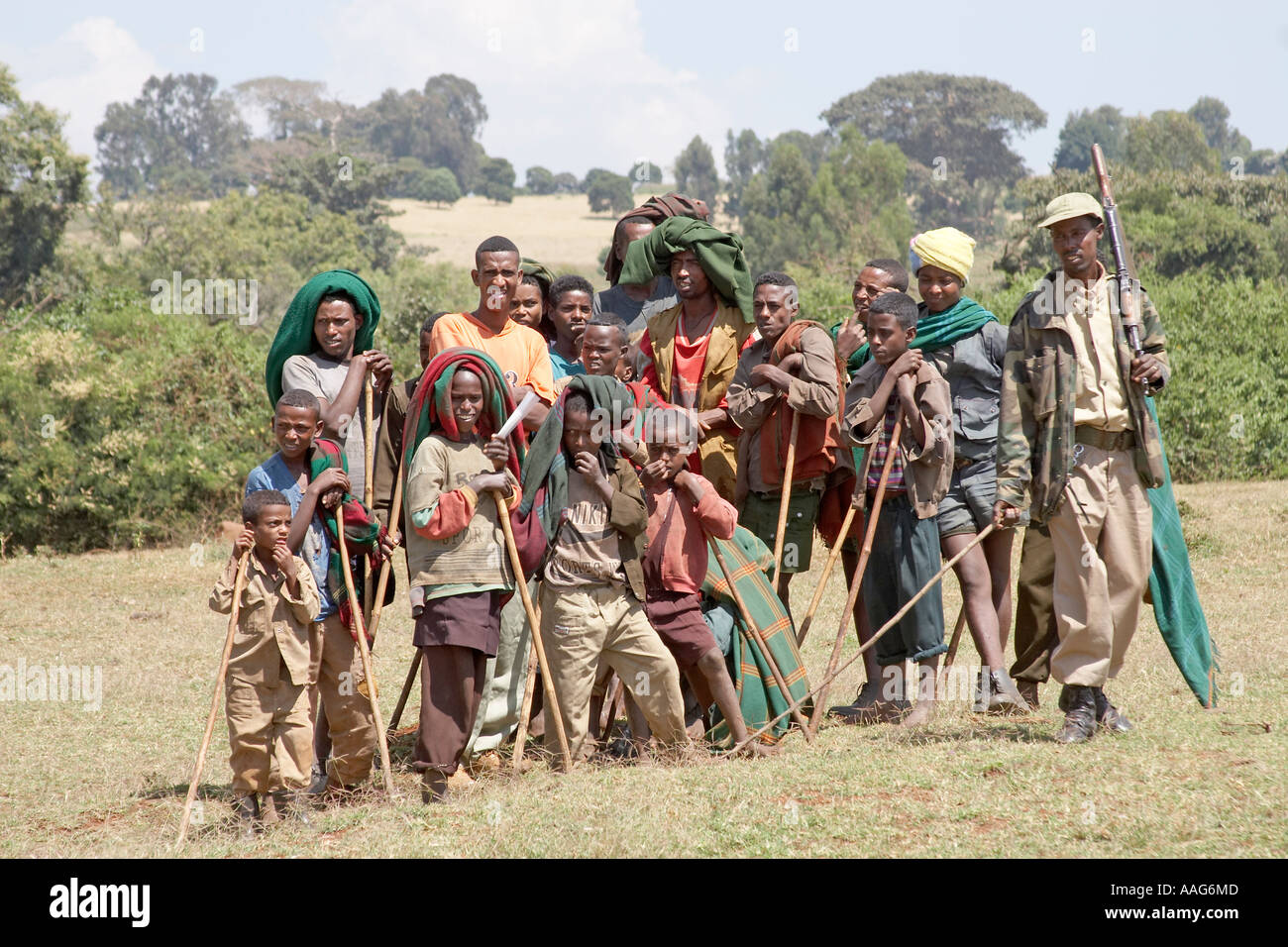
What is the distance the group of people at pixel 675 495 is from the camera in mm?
5305

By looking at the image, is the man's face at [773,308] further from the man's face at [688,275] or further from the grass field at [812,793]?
the grass field at [812,793]

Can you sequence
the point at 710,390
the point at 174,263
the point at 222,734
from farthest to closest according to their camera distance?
the point at 174,263, the point at 222,734, the point at 710,390

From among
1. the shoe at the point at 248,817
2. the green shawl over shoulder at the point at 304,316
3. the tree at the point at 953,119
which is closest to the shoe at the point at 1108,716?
the shoe at the point at 248,817

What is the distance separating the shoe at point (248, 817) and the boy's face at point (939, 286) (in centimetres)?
376

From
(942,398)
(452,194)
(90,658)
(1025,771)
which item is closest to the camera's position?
(1025,771)

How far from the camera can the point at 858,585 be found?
6.06m

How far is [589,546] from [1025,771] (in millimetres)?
1953

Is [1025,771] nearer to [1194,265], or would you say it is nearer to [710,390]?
[710,390]

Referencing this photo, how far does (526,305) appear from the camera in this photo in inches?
261

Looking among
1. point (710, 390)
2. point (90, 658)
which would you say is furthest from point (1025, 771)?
point (90, 658)

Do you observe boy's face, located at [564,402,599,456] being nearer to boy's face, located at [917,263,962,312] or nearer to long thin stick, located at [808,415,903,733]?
long thin stick, located at [808,415,903,733]

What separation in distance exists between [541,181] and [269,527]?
98222 mm

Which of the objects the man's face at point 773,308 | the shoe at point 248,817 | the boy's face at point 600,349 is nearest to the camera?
the shoe at point 248,817

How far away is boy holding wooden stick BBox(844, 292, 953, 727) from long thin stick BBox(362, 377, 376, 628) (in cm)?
219
